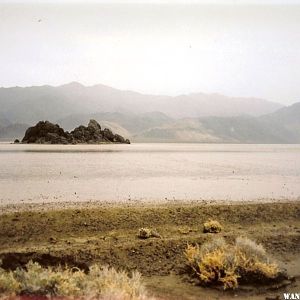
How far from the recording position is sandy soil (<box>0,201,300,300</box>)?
33.1ft

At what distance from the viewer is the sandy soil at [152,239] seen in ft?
33.1

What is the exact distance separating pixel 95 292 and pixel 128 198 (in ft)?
42.5

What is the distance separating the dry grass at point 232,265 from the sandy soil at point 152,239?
28 centimetres

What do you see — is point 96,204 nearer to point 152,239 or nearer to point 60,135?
point 152,239

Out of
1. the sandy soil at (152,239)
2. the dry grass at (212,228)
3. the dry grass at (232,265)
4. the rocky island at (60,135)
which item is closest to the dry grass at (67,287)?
the sandy soil at (152,239)

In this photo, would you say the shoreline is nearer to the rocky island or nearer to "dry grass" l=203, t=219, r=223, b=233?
"dry grass" l=203, t=219, r=223, b=233

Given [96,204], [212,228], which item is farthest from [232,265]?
[96,204]

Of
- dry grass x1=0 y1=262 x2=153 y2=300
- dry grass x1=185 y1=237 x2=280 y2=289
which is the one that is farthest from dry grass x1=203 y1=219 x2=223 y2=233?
dry grass x1=0 y1=262 x2=153 y2=300

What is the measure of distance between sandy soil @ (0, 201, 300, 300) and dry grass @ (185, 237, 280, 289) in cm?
28

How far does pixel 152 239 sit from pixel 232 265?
10.2ft

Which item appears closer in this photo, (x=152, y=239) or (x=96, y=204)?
(x=152, y=239)

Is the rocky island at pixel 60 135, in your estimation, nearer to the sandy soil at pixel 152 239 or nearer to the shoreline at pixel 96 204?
the shoreline at pixel 96 204

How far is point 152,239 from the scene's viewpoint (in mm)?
12359

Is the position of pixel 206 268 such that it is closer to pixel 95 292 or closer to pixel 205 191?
pixel 95 292
